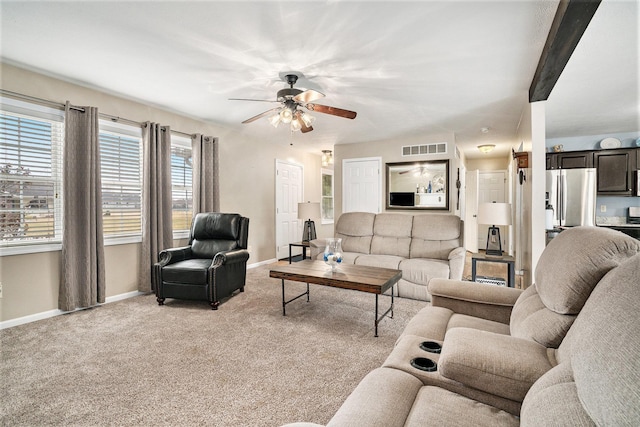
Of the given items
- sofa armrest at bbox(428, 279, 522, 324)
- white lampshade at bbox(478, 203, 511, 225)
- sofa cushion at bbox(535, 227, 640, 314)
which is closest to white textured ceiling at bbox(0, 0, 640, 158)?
white lampshade at bbox(478, 203, 511, 225)

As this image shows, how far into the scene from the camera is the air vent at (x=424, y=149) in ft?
18.1

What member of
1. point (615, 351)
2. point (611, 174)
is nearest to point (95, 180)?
point (615, 351)

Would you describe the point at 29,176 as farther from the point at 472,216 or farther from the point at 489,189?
the point at 489,189

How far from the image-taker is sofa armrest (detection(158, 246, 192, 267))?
3.64 metres

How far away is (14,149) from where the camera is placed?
298 cm

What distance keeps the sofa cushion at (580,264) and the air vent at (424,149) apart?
437 centimetres

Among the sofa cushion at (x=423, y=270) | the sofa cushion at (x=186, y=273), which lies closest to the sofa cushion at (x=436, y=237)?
the sofa cushion at (x=423, y=270)

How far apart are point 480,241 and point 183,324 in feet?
25.2

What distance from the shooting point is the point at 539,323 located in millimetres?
1330

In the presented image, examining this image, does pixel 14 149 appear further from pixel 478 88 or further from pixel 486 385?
pixel 478 88

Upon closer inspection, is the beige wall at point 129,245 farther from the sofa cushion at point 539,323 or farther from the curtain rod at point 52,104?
the sofa cushion at point 539,323

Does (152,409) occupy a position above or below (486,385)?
below

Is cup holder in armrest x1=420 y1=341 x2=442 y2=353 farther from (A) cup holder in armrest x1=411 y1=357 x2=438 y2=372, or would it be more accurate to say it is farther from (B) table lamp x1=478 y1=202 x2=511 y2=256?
(B) table lamp x1=478 y1=202 x2=511 y2=256

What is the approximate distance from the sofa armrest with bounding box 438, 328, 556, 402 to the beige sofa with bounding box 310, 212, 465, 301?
8.01ft
